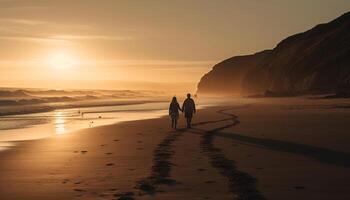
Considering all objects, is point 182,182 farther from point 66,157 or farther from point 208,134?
point 208,134

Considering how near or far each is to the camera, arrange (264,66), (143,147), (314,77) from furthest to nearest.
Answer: (264,66) → (314,77) → (143,147)

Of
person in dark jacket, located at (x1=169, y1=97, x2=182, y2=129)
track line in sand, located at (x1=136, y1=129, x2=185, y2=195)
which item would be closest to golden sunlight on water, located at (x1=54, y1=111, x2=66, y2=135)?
person in dark jacket, located at (x1=169, y1=97, x2=182, y2=129)

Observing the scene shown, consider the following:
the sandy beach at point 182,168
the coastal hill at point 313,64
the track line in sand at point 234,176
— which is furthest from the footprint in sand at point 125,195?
the coastal hill at point 313,64

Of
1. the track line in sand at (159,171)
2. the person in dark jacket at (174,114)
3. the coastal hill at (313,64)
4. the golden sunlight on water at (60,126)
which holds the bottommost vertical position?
the track line in sand at (159,171)

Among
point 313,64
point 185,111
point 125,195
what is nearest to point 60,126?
point 185,111

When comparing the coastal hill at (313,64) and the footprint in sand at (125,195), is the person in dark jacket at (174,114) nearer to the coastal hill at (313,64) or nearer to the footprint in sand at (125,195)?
the footprint in sand at (125,195)

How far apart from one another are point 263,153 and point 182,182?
4682mm

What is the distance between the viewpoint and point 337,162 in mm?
11445

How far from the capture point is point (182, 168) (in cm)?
1100

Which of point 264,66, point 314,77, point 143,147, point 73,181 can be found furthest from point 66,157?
point 264,66

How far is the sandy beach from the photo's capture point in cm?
843

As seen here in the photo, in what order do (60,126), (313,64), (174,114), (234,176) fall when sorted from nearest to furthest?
(234,176)
(174,114)
(60,126)
(313,64)

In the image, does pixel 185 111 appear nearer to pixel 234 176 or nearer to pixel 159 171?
pixel 159 171

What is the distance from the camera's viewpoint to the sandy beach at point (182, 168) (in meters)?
8.43
